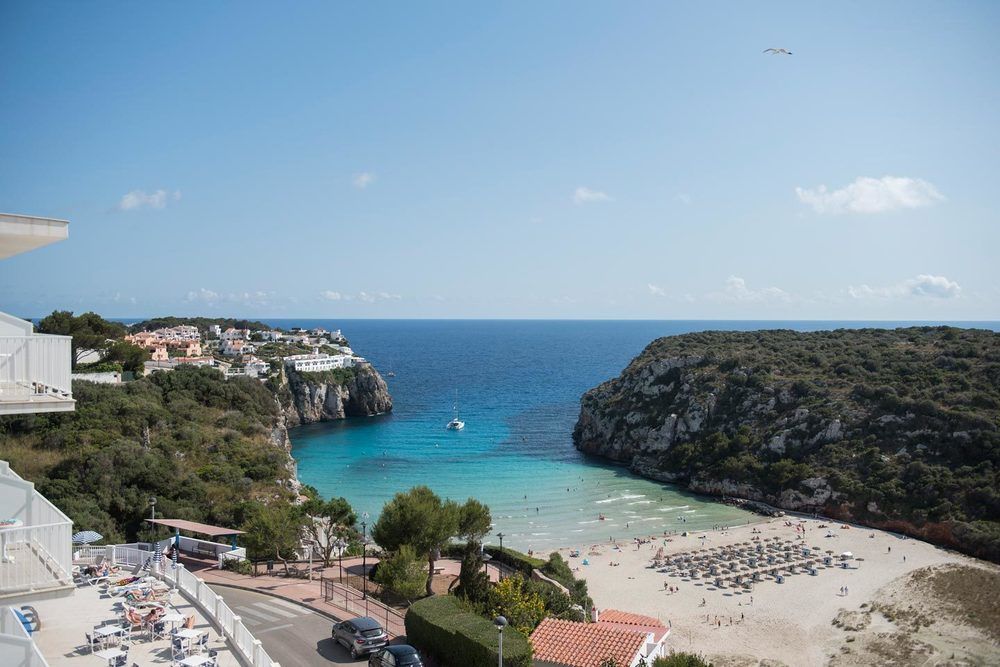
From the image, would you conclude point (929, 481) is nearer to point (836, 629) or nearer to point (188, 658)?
point (836, 629)

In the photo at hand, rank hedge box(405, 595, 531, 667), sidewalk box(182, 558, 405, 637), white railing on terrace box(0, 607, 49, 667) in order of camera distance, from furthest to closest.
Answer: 1. sidewalk box(182, 558, 405, 637)
2. hedge box(405, 595, 531, 667)
3. white railing on terrace box(0, 607, 49, 667)

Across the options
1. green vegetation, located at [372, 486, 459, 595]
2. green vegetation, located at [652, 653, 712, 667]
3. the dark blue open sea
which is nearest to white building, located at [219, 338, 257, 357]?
the dark blue open sea

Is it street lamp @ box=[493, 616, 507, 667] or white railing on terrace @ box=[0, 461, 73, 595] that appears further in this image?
street lamp @ box=[493, 616, 507, 667]

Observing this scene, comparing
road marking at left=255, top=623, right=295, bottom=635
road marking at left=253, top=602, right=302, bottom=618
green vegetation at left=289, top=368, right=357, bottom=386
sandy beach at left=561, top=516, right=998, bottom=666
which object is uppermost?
green vegetation at left=289, top=368, right=357, bottom=386

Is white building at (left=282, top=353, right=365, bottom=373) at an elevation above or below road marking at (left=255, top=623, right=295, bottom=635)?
above

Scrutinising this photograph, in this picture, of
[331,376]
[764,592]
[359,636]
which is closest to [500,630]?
[359,636]

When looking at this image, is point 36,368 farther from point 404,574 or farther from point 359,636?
point 404,574

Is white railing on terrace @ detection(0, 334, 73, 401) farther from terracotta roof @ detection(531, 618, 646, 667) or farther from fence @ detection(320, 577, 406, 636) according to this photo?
terracotta roof @ detection(531, 618, 646, 667)
